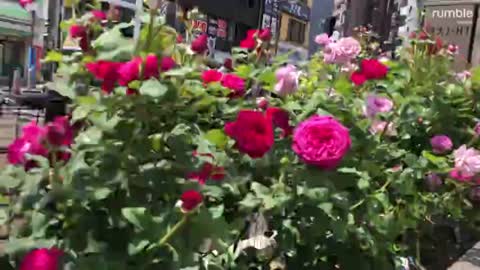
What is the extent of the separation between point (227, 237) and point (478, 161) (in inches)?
46.4

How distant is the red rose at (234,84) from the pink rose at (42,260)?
0.80m

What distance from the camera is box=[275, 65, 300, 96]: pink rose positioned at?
191 cm

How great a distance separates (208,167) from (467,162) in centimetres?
115

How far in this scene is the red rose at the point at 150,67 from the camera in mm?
1489

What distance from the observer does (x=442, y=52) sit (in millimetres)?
2967

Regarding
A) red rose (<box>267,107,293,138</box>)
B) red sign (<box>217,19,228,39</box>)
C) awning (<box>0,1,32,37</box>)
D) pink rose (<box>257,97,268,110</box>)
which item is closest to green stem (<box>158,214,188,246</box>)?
red rose (<box>267,107,293,138</box>)

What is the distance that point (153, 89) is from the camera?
146 centimetres

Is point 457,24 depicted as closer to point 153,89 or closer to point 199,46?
point 199,46

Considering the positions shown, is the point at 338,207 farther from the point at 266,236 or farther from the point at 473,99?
the point at 473,99

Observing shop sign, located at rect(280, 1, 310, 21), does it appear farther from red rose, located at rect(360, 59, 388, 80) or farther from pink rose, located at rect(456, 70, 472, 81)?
red rose, located at rect(360, 59, 388, 80)

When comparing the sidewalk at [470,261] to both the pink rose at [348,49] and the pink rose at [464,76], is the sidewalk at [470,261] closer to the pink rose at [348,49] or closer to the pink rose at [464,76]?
the pink rose at [464,76]

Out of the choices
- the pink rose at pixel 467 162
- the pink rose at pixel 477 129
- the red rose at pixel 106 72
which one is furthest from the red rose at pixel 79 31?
the pink rose at pixel 477 129

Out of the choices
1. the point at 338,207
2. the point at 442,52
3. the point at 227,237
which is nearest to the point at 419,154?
the point at 442,52

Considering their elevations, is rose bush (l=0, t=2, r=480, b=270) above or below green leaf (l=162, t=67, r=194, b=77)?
below
